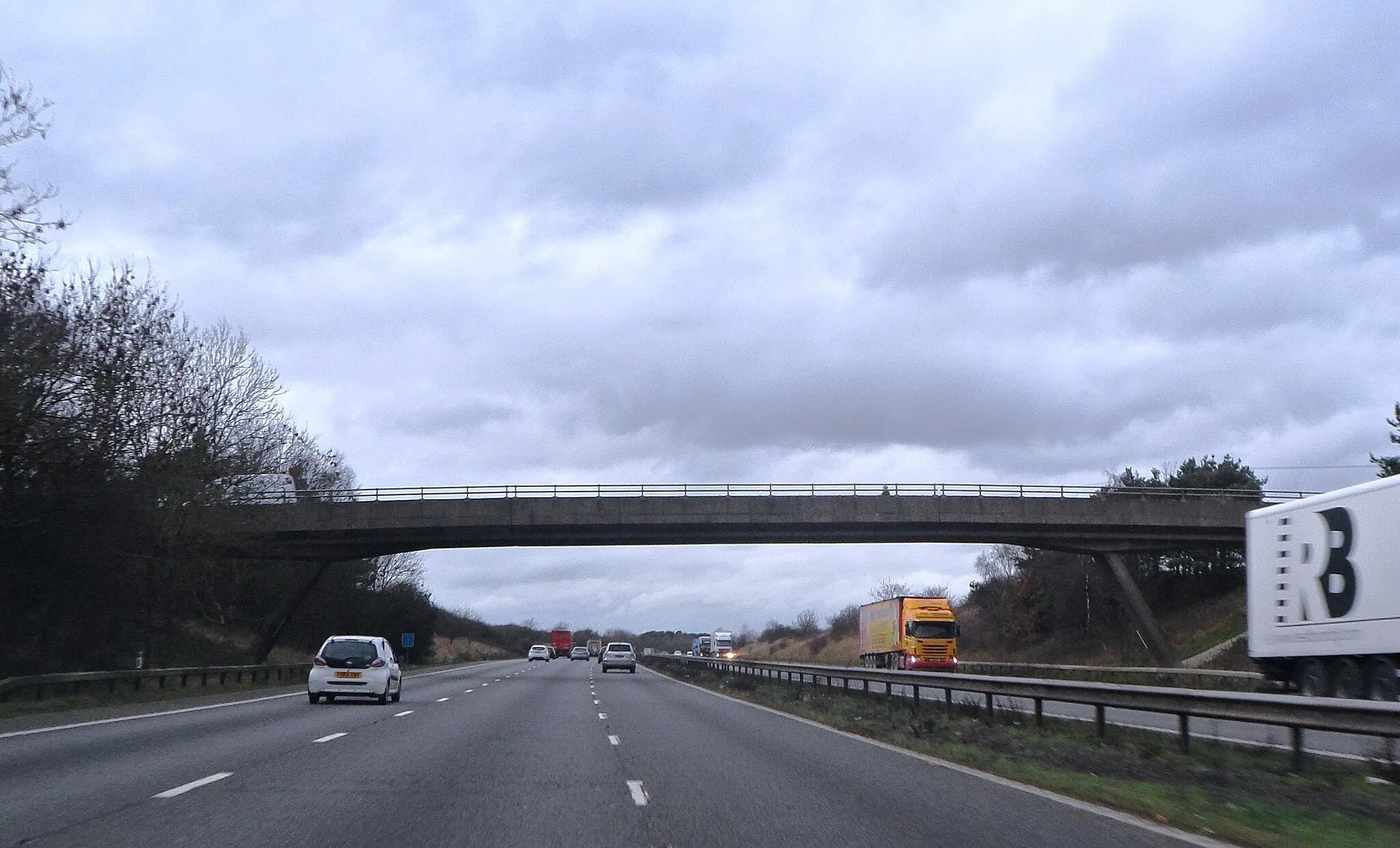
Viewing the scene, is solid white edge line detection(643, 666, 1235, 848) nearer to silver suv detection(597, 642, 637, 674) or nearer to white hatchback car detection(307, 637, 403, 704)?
white hatchback car detection(307, 637, 403, 704)

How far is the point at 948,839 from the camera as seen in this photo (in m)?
9.71


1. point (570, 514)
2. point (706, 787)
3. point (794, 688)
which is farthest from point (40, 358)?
point (570, 514)

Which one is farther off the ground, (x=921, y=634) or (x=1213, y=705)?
→ (x=921, y=634)

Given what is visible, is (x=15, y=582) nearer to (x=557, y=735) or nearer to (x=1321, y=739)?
(x=557, y=735)

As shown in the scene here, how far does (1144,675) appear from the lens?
44000 millimetres

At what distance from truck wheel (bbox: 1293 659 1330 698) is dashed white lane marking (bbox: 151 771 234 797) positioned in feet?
63.1

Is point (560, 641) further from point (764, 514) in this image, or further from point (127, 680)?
point (127, 680)

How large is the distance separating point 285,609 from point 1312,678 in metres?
46.0

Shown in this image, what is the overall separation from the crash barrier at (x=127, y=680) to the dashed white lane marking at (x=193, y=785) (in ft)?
49.2

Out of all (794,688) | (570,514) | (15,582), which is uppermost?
(570,514)

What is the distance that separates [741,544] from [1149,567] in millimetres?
29901

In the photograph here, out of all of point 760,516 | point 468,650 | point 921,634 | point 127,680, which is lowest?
point 468,650

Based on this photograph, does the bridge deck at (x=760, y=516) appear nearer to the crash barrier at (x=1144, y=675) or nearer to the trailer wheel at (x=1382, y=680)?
the crash barrier at (x=1144, y=675)

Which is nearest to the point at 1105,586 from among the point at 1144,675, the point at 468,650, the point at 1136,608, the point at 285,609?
the point at 1136,608
